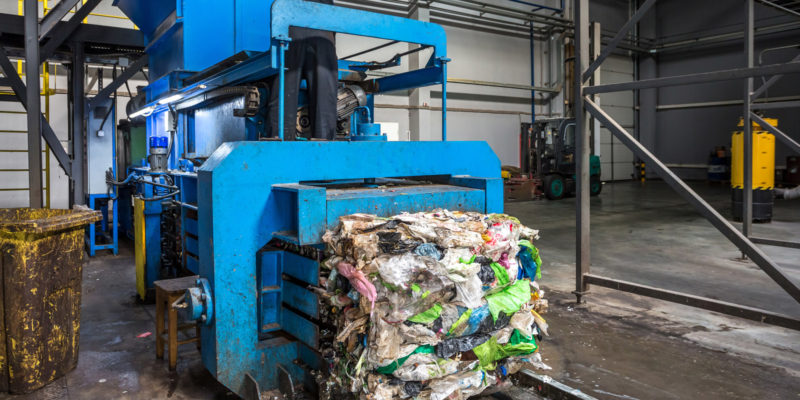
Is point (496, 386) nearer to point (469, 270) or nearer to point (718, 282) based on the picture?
point (469, 270)

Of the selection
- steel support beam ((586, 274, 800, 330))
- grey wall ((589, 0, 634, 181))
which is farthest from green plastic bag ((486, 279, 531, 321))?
grey wall ((589, 0, 634, 181))

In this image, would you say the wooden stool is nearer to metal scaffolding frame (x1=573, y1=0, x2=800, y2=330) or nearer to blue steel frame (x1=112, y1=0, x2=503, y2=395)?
blue steel frame (x1=112, y1=0, x2=503, y2=395)

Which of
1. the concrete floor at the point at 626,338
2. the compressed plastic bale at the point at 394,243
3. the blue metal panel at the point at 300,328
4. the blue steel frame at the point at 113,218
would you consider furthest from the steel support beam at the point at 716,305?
the blue steel frame at the point at 113,218

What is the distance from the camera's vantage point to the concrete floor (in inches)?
131

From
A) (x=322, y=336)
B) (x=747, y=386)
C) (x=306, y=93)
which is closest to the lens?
(x=322, y=336)

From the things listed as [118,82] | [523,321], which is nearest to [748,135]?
[523,321]

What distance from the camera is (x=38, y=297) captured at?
3223 mm

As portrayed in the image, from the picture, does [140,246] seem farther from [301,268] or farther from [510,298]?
[510,298]

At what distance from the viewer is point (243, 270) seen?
9.40ft

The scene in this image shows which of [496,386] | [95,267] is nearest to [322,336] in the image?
[496,386]

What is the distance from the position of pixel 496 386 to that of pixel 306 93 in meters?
2.69

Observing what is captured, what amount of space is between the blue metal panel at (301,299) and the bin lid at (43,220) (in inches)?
60.9

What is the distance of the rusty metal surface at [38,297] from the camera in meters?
3.12

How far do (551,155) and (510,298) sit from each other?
13.7 meters
